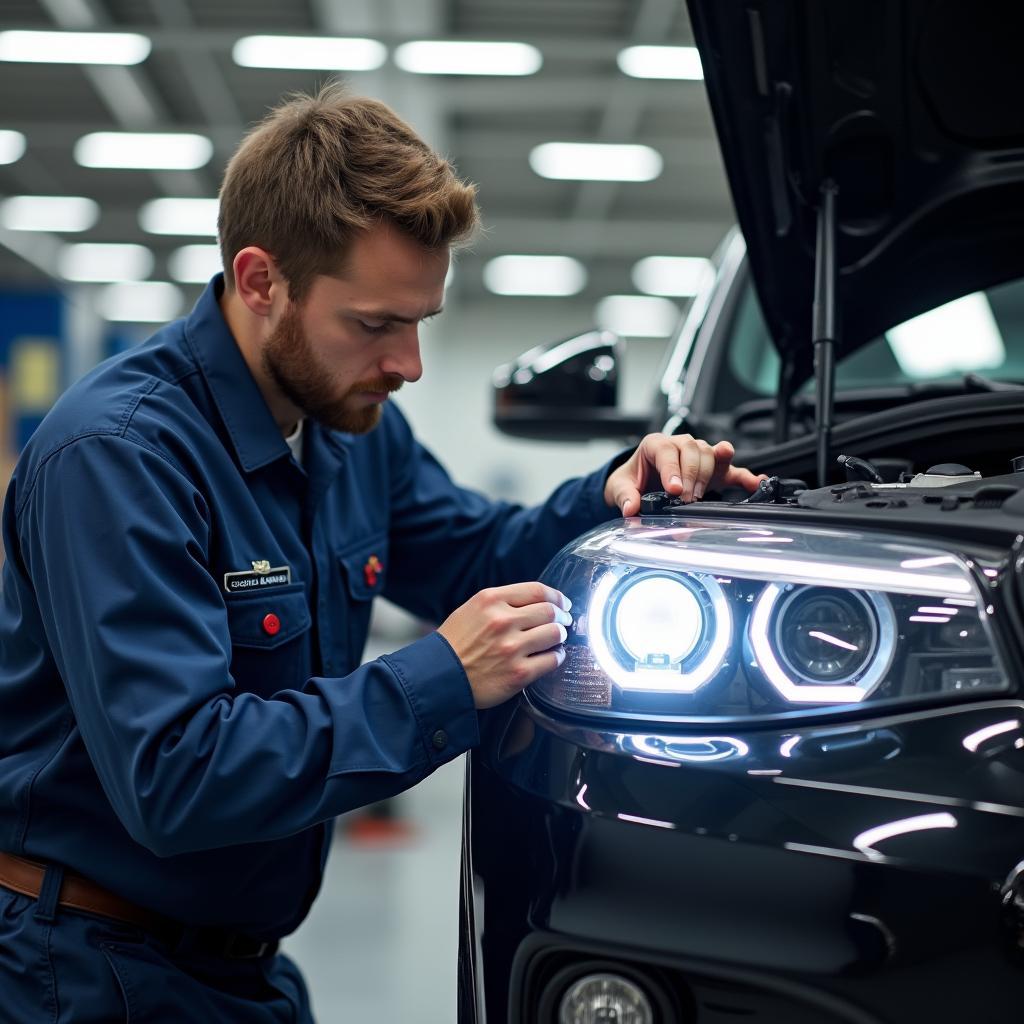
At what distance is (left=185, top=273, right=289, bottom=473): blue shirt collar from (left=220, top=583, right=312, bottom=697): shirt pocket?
161 millimetres

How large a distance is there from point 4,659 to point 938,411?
1151mm

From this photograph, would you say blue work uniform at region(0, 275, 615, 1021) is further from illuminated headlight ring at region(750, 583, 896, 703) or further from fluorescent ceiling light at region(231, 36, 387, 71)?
fluorescent ceiling light at region(231, 36, 387, 71)

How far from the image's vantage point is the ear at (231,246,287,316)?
1.45m

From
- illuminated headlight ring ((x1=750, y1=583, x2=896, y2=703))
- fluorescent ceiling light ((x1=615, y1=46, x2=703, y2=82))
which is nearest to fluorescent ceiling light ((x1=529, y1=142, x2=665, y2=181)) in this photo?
fluorescent ceiling light ((x1=615, y1=46, x2=703, y2=82))

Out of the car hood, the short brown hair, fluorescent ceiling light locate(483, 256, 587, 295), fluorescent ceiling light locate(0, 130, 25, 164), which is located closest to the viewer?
the short brown hair

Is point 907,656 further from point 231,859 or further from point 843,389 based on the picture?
point 843,389

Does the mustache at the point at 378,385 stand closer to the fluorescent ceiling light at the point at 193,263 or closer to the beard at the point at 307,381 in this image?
the beard at the point at 307,381

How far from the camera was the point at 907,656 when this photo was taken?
91cm

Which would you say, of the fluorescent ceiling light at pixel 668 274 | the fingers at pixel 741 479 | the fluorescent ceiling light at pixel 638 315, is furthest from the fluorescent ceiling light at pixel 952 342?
the fluorescent ceiling light at pixel 638 315

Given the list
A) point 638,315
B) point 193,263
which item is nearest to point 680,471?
point 193,263

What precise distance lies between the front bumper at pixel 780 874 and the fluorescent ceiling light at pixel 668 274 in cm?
1349

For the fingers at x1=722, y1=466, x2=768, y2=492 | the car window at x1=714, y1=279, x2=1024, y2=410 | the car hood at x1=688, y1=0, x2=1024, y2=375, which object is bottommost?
the fingers at x1=722, y1=466, x2=768, y2=492

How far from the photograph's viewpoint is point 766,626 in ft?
3.15

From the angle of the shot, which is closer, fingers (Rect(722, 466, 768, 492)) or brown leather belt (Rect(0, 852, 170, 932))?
brown leather belt (Rect(0, 852, 170, 932))
